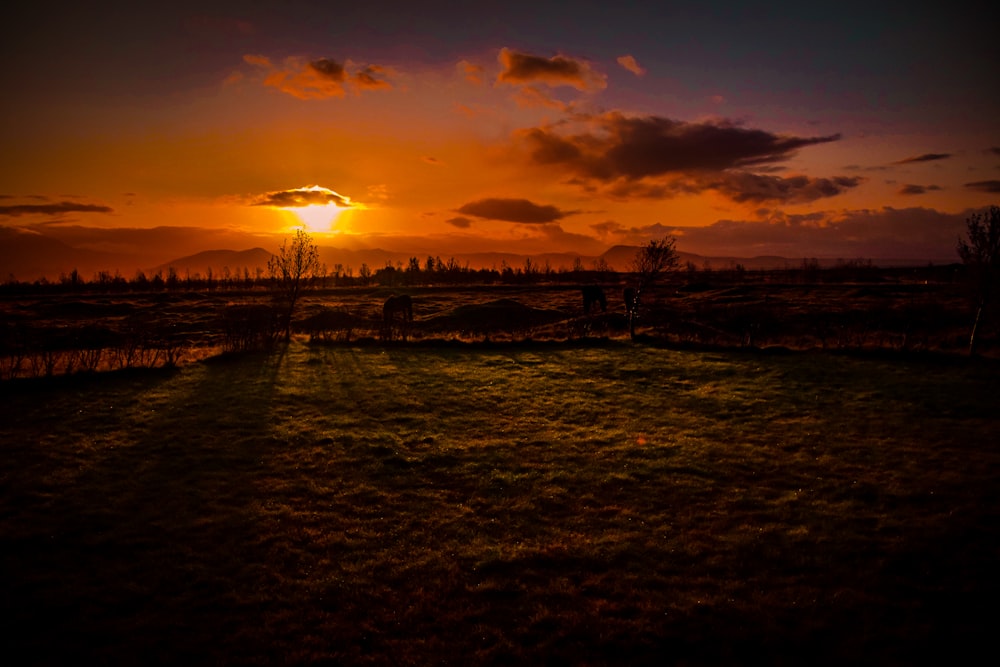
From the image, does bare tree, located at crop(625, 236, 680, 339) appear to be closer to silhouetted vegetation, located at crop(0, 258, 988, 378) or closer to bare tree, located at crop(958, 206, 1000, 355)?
silhouetted vegetation, located at crop(0, 258, 988, 378)

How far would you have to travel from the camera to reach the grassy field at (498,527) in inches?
329

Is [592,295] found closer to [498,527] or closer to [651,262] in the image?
[651,262]

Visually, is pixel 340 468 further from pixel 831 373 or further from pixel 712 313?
pixel 712 313

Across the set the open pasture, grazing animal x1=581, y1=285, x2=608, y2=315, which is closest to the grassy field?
the open pasture

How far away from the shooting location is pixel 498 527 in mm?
11922

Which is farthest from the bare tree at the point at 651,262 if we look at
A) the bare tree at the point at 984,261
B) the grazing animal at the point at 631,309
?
the bare tree at the point at 984,261

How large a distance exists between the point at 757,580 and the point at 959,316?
191 feet

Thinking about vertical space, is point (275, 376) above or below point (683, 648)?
above

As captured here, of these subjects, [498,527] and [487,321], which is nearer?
[498,527]

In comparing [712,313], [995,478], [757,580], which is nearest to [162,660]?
[757,580]

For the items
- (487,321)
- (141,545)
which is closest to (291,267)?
(487,321)

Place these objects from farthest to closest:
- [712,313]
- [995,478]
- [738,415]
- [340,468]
Answer: 1. [712,313]
2. [738,415]
3. [340,468]
4. [995,478]

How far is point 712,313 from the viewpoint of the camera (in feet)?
198

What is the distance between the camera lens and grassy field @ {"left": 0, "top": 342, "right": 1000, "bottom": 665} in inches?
329
